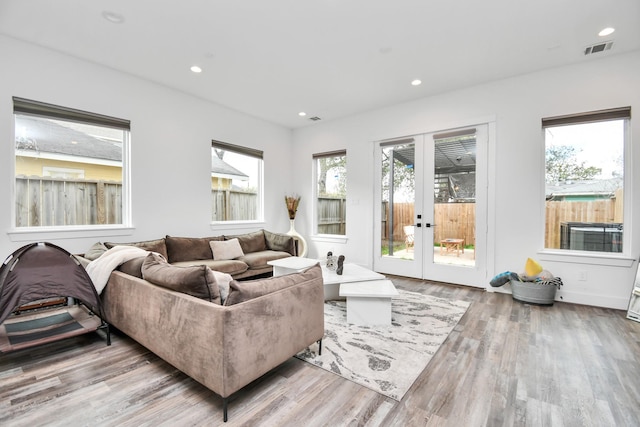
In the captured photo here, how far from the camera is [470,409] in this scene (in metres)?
1.69

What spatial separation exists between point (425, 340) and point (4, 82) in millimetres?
4928

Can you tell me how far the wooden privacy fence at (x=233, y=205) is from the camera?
5.10m

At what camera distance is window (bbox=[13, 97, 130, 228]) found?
10.6ft

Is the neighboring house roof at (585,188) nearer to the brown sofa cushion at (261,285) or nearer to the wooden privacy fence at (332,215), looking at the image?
the wooden privacy fence at (332,215)

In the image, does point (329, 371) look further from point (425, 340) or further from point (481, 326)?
point (481, 326)

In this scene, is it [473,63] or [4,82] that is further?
[473,63]

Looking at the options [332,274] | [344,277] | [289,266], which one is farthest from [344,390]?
[289,266]

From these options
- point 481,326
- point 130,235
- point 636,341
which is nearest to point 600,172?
point 636,341

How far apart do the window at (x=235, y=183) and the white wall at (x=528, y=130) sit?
244 cm

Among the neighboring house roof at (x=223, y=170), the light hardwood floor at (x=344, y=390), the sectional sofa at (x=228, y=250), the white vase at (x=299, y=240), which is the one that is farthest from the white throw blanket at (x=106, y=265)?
the white vase at (x=299, y=240)

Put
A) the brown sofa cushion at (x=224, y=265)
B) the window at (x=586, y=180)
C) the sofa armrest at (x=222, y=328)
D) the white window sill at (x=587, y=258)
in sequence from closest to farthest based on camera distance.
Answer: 1. the sofa armrest at (x=222, y=328)
2. the white window sill at (x=587, y=258)
3. the window at (x=586, y=180)
4. the brown sofa cushion at (x=224, y=265)

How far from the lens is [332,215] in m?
5.95

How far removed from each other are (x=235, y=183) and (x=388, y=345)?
4037 millimetres

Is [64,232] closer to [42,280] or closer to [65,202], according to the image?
[65,202]
